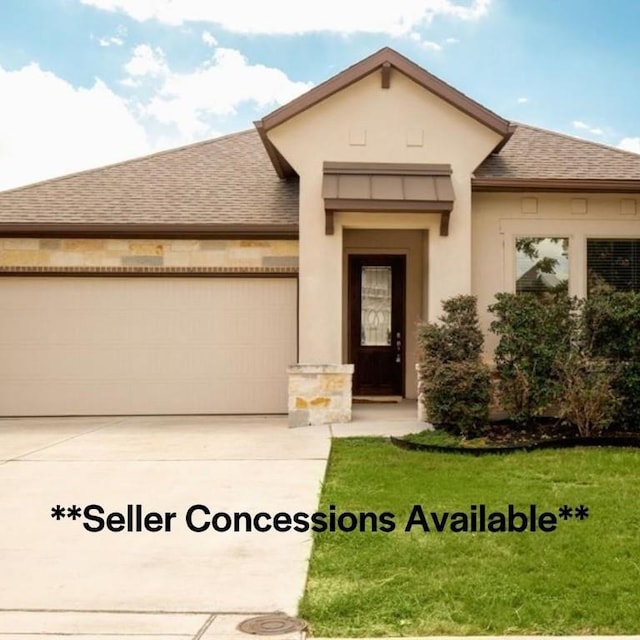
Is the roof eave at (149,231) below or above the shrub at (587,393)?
above

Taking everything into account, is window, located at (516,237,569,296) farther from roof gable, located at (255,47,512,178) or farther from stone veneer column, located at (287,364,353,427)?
stone veneer column, located at (287,364,353,427)

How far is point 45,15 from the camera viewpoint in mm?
14984

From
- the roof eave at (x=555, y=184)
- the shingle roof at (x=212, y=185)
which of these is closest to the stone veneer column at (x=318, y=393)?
the shingle roof at (x=212, y=185)

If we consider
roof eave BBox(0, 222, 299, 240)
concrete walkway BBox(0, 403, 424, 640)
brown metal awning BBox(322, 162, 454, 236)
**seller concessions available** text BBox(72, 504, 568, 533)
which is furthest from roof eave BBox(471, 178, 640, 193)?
**seller concessions available** text BBox(72, 504, 568, 533)

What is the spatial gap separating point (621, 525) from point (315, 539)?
231 centimetres

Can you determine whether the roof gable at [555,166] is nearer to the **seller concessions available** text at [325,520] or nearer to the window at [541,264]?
the window at [541,264]

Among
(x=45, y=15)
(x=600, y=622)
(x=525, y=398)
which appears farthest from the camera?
(x=45, y=15)

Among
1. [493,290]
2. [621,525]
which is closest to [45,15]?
[493,290]

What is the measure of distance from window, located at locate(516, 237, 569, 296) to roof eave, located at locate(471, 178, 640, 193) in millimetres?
838

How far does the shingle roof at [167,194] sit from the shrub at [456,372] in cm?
354

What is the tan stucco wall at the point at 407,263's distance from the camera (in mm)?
13492

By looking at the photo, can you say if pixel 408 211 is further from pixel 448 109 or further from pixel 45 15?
pixel 45 15

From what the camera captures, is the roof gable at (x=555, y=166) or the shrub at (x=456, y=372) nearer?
the shrub at (x=456, y=372)

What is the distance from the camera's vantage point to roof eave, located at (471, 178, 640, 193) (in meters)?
11.3
